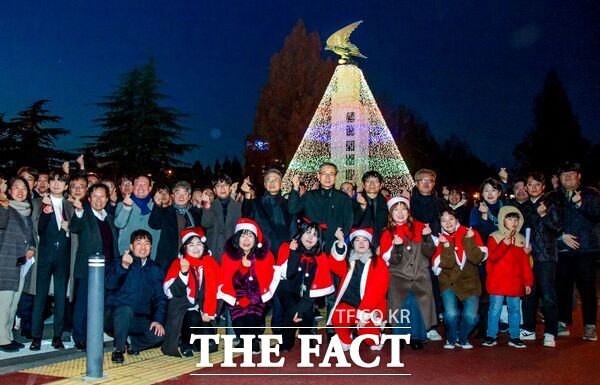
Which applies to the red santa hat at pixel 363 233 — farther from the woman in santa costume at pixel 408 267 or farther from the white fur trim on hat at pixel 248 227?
the white fur trim on hat at pixel 248 227

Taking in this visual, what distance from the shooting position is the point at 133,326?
23.4ft

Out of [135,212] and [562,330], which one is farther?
[562,330]

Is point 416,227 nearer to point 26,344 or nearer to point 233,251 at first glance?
point 233,251

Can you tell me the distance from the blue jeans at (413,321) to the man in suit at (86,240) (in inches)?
147

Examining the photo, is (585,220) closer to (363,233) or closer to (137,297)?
(363,233)

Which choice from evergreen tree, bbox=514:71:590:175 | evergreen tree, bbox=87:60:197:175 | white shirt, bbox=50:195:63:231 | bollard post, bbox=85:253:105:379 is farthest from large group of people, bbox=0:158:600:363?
evergreen tree, bbox=514:71:590:175

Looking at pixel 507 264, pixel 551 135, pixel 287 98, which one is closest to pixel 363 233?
pixel 507 264

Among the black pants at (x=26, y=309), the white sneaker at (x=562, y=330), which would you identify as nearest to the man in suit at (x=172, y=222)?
the black pants at (x=26, y=309)

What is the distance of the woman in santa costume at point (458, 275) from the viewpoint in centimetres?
778

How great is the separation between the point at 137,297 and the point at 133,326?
336 millimetres

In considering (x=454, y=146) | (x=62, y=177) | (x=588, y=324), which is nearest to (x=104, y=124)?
(x=62, y=177)

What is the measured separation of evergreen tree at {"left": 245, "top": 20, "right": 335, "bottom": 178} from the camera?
44844 mm

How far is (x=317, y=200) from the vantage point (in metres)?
8.40

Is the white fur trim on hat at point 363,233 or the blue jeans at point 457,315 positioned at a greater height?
the white fur trim on hat at point 363,233
